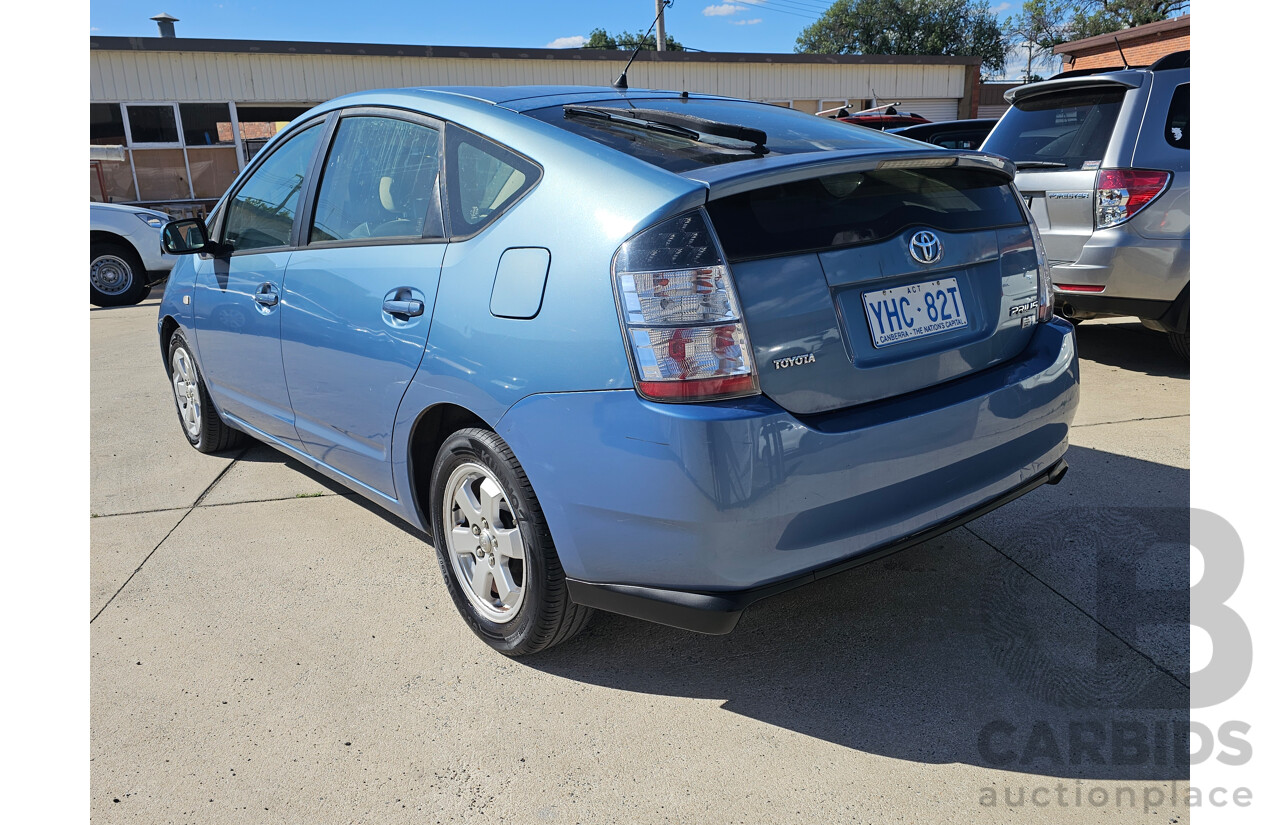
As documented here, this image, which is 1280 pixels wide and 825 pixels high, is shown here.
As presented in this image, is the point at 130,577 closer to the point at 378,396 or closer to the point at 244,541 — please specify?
the point at 244,541

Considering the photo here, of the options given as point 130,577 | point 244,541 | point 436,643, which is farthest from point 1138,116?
point 130,577

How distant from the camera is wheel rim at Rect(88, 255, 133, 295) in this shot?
11.3 metres

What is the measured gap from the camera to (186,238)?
4.07 metres

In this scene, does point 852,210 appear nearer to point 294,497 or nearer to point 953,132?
point 294,497

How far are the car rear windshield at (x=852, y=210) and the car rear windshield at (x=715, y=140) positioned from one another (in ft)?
0.49

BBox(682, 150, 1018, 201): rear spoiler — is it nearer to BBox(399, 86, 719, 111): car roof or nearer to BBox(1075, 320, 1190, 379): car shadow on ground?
BBox(399, 86, 719, 111): car roof

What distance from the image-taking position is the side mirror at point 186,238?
158 inches

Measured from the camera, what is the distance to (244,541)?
3705mm

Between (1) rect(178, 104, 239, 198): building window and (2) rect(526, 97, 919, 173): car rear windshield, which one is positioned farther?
(1) rect(178, 104, 239, 198): building window

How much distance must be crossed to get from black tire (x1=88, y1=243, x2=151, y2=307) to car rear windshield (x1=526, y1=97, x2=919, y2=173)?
1058 cm

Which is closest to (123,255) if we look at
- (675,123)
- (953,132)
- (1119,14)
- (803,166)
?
(953,132)

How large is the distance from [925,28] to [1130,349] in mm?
68391

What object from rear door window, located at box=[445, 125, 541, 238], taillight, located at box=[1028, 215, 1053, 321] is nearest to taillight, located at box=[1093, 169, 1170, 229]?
taillight, located at box=[1028, 215, 1053, 321]

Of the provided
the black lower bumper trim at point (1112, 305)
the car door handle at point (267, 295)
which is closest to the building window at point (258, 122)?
the car door handle at point (267, 295)
